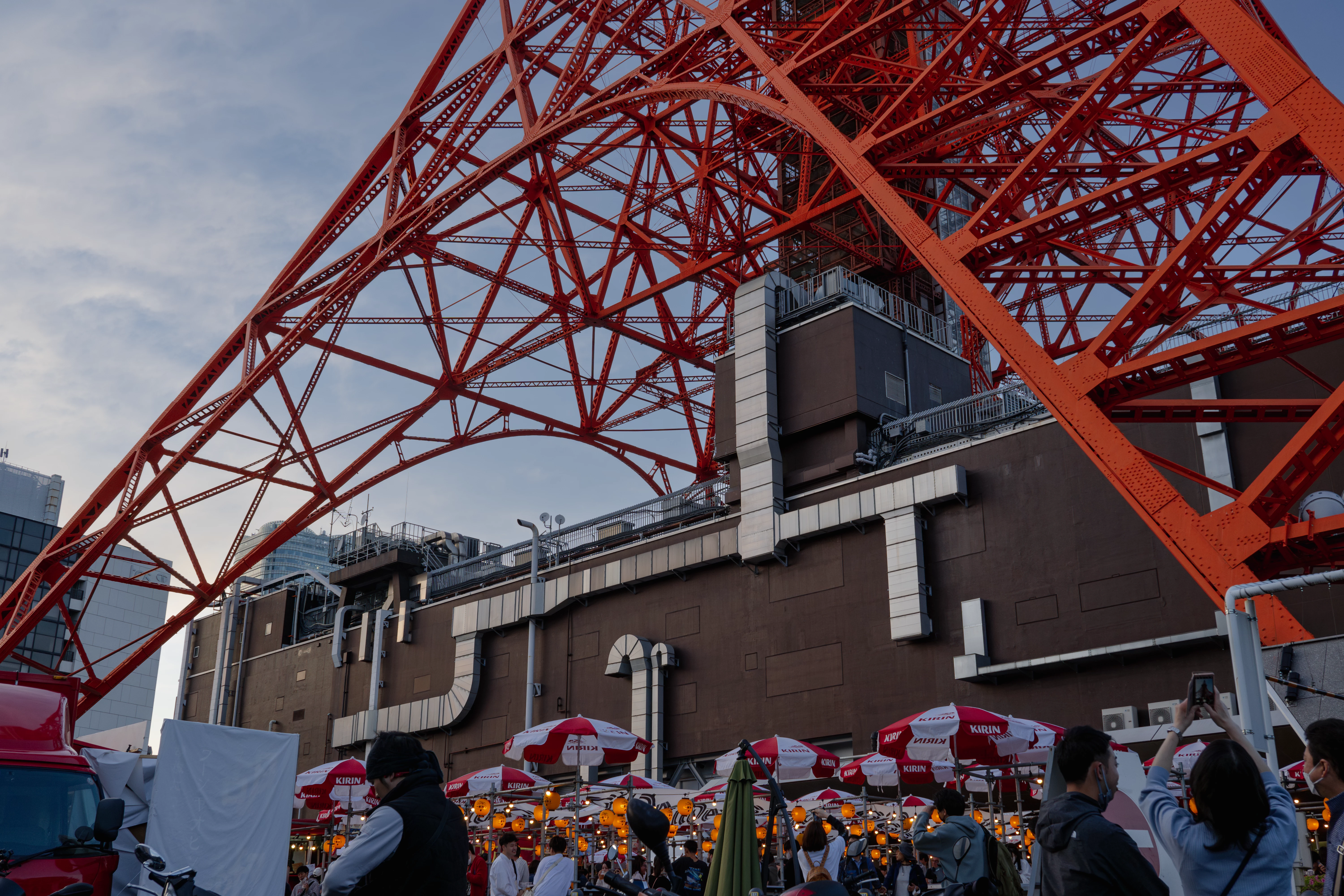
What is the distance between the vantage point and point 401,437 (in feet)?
106

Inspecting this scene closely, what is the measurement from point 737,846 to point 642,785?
51.7 ft

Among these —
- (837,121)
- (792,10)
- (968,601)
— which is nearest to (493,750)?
(968,601)

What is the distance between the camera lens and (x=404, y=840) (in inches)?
215

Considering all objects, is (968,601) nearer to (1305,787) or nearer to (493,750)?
(1305,787)

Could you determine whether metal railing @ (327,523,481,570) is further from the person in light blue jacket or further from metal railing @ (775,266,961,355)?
the person in light blue jacket

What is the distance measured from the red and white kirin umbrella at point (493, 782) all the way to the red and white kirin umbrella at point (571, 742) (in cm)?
222

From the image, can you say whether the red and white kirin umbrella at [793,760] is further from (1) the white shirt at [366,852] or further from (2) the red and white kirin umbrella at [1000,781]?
(1) the white shirt at [366,852]

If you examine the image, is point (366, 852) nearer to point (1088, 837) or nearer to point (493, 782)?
point (1088, 837)

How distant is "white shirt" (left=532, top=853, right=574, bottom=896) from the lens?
1445cm

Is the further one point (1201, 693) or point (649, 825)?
point (649, 825)

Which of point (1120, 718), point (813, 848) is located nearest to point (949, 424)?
point (1120, 718)

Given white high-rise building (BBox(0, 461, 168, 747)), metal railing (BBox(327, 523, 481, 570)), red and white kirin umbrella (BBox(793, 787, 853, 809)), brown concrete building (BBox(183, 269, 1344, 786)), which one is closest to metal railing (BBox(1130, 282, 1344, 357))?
brown concrete building (BBox(183, 269, 1344, 786))

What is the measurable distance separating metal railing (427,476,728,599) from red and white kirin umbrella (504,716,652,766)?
10.0m

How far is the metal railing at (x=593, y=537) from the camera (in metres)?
32.0
